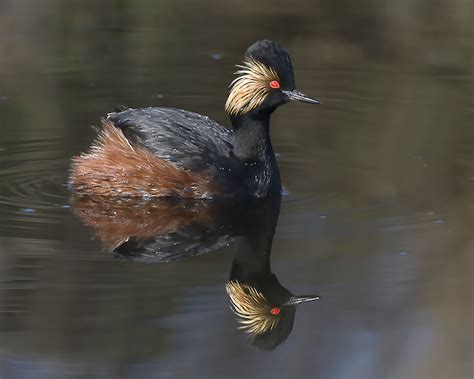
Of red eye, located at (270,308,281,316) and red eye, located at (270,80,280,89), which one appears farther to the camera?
red eye, located at (270,80,280,89)

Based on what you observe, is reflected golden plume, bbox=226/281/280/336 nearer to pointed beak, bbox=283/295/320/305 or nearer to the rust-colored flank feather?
pointed beak, bbox=283/295/320/305

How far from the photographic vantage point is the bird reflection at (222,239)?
6262 mm

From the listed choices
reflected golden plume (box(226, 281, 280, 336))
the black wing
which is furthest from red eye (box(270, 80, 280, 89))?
reflected golden plume (box(226, 281, 280, 336))

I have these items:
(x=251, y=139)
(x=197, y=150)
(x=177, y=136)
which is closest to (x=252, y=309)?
(x=197, y=150)

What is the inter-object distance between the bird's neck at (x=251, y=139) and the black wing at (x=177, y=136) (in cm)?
9

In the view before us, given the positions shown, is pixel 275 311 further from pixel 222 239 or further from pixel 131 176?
pixel 131 176

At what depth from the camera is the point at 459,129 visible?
1012 cm

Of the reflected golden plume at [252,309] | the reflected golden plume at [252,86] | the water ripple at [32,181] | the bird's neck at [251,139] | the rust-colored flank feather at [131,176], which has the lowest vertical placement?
the reflected golden plume at [252,309]

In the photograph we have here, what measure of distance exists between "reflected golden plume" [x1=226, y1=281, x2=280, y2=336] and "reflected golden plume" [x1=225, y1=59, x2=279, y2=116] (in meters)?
2.14

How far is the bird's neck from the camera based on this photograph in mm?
8531

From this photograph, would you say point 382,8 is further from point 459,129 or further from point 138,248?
point 138,248

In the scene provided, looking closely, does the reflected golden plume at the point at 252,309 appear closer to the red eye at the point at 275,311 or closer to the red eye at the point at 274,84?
the red eye at the point at 275,311

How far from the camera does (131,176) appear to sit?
8273mm

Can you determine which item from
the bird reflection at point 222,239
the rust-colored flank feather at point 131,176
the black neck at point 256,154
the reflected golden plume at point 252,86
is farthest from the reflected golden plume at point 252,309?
the reflected golden plume at point 252,86
